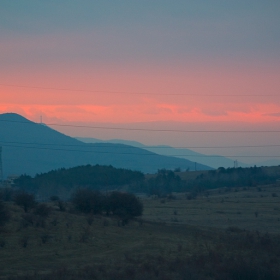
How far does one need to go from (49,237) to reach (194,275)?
1576cm

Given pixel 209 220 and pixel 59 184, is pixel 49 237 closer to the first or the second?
pixel 209 220

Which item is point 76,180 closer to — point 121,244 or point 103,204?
point 103,204

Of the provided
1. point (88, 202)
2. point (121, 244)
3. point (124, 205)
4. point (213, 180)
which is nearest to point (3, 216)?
point (121, 244)

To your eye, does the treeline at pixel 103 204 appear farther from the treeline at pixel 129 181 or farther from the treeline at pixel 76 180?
the treeline at pixel 76 180

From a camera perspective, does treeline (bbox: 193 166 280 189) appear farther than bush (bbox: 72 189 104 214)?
Yes

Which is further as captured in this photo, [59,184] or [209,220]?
[59,184]

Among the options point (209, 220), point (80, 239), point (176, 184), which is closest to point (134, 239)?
point (80, 239)

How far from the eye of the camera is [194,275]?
2309 centimetres

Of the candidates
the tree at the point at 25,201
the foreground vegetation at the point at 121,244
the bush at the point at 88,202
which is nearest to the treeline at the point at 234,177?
the foreground vegetation at the point at 121,244

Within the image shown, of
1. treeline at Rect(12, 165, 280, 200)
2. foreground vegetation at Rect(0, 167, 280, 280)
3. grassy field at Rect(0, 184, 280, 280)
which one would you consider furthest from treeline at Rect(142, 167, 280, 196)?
grassy field at Rect(0, 184, 280, 280)

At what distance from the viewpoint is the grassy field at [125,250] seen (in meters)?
24.3

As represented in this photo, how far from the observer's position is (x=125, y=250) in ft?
109

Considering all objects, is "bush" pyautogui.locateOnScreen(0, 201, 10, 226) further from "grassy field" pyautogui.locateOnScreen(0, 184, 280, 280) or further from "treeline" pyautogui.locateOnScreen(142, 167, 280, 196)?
"treeline" pyautogui.locateOnScreen(142, 167, 280, 196)

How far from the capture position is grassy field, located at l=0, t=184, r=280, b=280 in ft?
79.8
